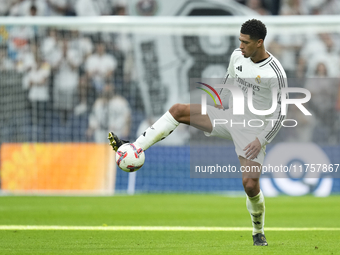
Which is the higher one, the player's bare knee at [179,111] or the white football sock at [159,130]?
the player's bare knee at [179,111]

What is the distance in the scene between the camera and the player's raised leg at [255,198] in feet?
21.6

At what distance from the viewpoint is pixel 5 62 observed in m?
16.0

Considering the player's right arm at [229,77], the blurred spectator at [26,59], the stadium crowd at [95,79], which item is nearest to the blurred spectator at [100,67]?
the stadium crowd at [95,79]

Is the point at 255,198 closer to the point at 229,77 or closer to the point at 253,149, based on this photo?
the point at 253,149

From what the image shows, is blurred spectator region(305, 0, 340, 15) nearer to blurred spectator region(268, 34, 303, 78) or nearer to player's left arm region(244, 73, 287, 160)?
blurred spectator region(268, 34, 303, 78)

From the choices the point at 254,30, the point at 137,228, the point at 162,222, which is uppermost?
the point at 254,30

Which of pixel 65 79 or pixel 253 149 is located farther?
pixel 65 79

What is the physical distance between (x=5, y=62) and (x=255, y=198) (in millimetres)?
10967

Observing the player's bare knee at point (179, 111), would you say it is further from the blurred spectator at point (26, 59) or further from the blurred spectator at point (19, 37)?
the blurred spectator at point (19, 37)

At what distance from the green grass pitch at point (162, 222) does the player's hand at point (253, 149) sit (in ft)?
3.23

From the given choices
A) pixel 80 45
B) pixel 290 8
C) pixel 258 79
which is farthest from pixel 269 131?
pixel 290 8

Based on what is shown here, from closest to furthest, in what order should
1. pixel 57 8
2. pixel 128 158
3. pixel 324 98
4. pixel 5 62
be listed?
pixel 128 158, pixel 5 62, pixel 324 98, pixel 57 8

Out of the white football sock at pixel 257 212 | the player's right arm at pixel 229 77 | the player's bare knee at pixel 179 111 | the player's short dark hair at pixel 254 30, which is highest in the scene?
the player's short dark hair at pixel 254 30

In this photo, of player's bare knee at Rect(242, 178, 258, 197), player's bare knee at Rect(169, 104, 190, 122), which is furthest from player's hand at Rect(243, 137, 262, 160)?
player's bare knee at Rect(169, 104, 190, 122)
